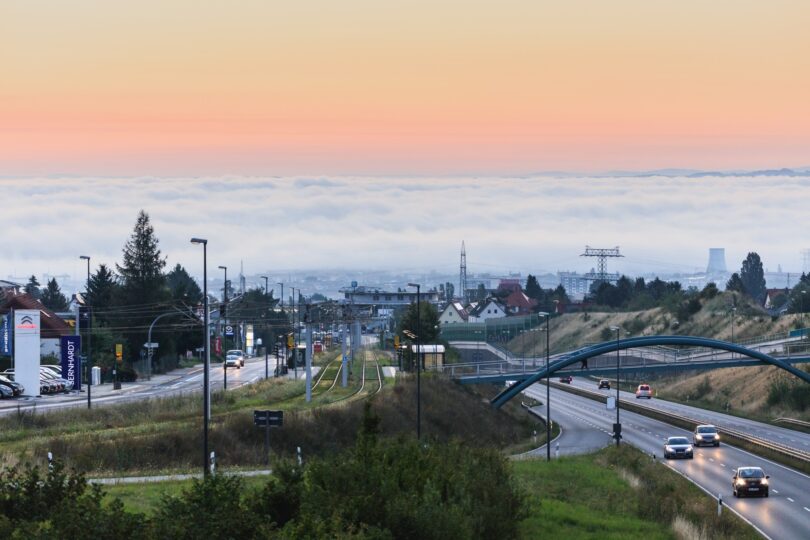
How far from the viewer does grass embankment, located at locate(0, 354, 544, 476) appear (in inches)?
2026

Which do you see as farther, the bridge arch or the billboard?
the bridge arch

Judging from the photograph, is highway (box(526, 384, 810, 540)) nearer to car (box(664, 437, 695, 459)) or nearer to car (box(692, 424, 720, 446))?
car (box(692, 424, 720, 446))

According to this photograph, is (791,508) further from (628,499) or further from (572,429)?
(572,429)

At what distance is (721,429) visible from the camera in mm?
84812

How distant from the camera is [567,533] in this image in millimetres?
38406

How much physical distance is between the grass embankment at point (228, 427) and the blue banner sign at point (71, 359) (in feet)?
30.9

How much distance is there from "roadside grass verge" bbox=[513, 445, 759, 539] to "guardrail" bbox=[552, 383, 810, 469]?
25.0 feet

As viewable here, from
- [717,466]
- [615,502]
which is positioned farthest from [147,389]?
[615,502]

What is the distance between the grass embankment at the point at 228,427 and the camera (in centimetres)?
5147

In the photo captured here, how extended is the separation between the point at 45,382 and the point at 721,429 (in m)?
46.8

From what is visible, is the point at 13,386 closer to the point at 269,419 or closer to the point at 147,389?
the point at 147,389

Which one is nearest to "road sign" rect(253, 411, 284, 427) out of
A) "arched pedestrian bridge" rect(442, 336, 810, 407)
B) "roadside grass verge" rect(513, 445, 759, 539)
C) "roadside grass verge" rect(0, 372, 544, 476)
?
"roadside grass verge" rect(0, 372, 544, 476)

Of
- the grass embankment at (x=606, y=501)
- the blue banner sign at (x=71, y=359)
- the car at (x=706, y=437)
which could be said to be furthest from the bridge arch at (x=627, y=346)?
the grass embankment at (x=606, y=501)

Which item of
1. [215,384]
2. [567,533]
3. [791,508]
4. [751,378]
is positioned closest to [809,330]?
[751,378]
